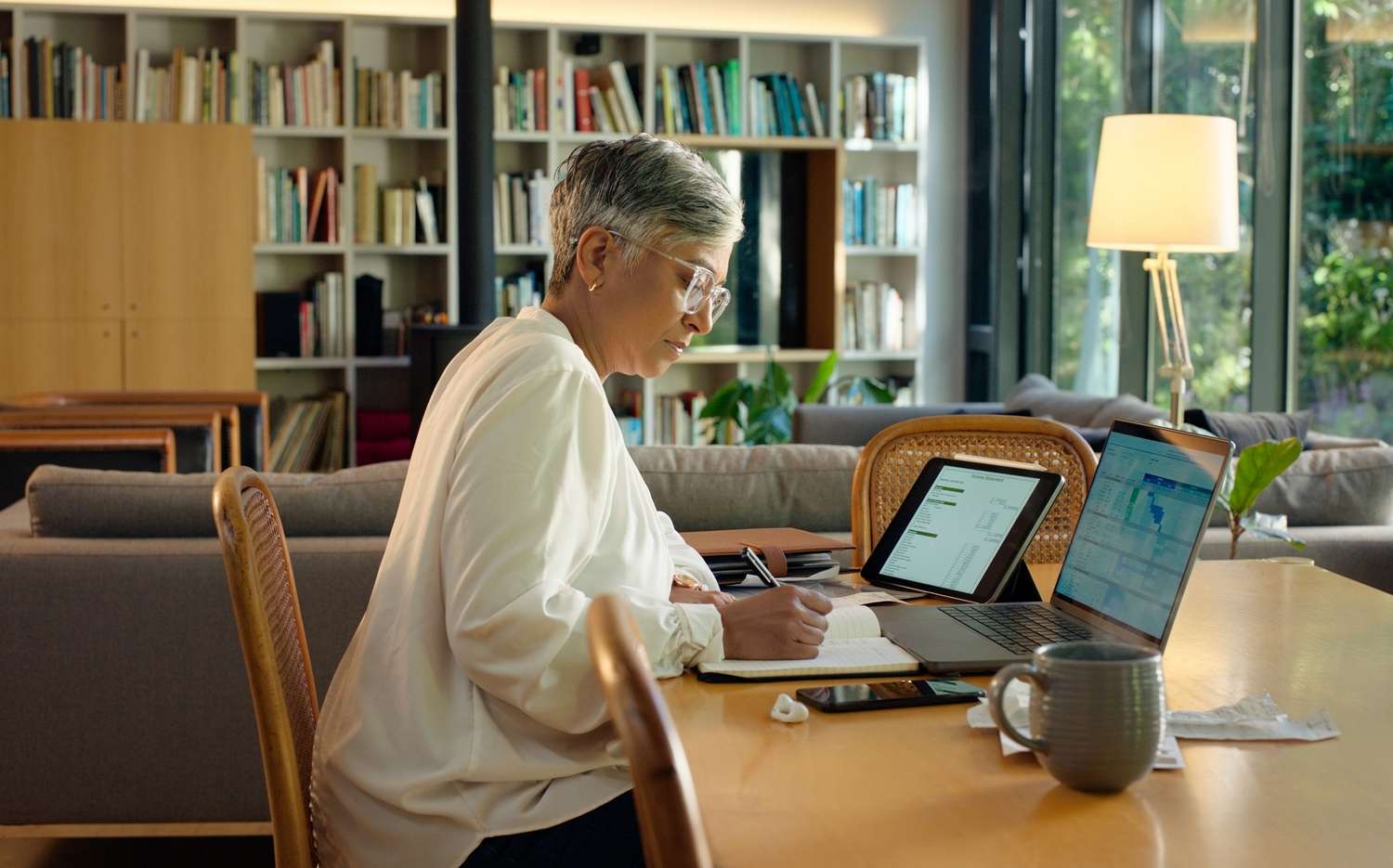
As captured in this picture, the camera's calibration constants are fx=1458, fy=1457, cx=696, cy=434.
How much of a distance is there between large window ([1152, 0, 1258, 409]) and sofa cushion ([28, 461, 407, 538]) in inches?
120

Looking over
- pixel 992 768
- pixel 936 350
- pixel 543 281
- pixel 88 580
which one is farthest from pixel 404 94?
pixel 992 768

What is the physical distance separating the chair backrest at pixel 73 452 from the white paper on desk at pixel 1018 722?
10.6 ft

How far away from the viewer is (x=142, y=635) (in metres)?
2.60

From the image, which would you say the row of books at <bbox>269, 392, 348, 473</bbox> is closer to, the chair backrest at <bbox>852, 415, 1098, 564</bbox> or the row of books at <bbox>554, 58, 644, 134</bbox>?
the row of books at <bbox>554, 58, 644, 134</bbox>

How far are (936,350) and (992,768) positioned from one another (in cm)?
640

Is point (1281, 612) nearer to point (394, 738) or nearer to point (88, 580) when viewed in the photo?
point (394, 738)

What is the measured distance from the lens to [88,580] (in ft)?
8.44

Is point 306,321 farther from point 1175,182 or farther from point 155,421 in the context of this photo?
point 1175,182

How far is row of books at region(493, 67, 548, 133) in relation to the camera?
6.55 m

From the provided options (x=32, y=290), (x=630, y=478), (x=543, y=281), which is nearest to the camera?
(x=630, y=478)

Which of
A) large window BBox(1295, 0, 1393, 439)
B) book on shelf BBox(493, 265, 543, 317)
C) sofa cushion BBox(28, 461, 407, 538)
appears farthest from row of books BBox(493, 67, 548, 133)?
sofa cushion BBox(28, 461, 407, 538)

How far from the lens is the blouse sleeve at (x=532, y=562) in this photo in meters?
1.27

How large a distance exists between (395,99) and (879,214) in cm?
235

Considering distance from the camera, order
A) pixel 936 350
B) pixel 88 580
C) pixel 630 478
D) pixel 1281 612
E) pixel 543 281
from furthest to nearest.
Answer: pixel 936 350
pixel 543 281
pixel 88 580
pixel 1281 612
pixel 630 478
